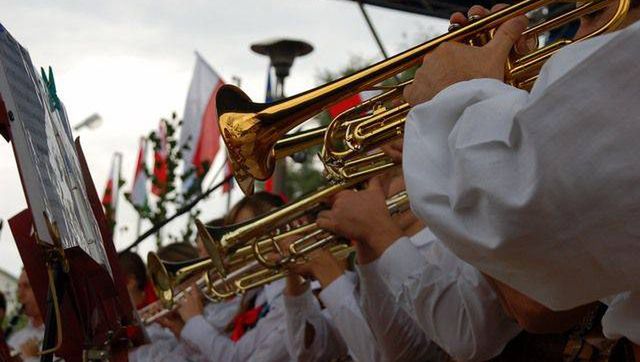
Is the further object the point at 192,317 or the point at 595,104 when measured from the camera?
the point at 192,317

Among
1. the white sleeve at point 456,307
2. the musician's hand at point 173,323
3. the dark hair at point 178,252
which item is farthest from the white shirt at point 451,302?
the dark hair at point 178,252

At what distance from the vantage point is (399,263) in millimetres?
2826

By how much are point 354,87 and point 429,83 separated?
525 mm

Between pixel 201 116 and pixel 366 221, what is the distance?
5468 millimetres

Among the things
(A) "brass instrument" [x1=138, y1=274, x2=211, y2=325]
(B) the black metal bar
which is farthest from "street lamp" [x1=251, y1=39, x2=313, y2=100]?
(B) the black metal bar

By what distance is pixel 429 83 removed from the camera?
6.02ft

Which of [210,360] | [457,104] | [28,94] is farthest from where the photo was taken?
[210,360]

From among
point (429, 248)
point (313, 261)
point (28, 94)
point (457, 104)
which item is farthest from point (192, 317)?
point (457, 104)

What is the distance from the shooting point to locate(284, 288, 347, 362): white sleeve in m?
3.75

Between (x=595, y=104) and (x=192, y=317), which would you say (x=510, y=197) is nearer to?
(x=595, y=104)

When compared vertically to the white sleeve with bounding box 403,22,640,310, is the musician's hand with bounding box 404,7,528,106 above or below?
above

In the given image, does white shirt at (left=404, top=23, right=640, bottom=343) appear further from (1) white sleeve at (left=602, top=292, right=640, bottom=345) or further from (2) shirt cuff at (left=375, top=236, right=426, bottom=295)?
(2) shirt cuff at (left=375, top=236, right=426, bottom=295)

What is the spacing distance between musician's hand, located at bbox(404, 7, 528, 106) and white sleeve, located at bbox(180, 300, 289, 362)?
231cm

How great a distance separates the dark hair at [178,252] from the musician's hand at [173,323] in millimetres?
380
